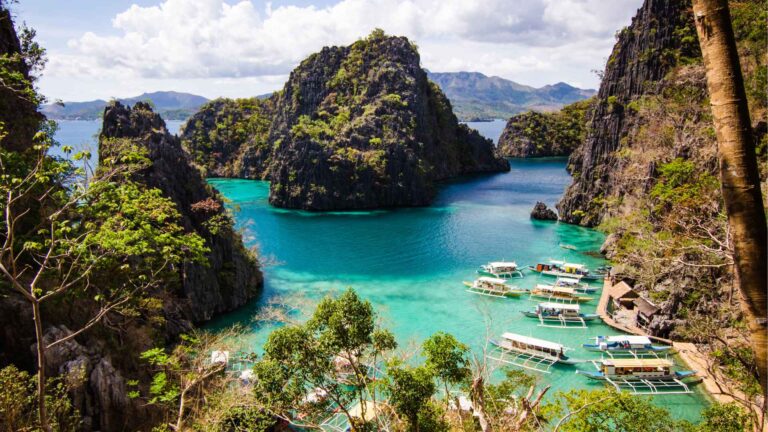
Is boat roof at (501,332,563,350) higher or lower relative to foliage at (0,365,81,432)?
lower

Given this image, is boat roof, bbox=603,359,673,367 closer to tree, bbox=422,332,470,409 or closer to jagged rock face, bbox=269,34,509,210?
tree, bbox=422,332,470,409

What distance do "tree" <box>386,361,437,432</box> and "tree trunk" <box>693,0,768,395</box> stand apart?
954 cm

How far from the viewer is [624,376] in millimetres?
22016

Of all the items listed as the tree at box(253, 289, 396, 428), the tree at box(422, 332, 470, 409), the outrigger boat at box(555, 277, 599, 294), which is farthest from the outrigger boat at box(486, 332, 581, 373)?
the tree at box(253, 289, 396, 428)

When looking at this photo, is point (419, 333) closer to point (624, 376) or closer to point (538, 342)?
point (538, 342)

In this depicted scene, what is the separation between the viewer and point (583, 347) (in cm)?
2531

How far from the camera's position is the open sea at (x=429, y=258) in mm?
27281

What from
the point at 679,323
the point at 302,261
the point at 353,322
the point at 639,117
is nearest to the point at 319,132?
the point at 302,261

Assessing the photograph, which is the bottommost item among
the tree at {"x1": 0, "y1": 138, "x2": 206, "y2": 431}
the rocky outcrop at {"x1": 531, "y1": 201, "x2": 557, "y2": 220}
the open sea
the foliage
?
the open sea

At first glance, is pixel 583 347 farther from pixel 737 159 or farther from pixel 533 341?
pixel 737 159

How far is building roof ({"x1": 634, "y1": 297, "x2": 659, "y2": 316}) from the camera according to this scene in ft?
86.8

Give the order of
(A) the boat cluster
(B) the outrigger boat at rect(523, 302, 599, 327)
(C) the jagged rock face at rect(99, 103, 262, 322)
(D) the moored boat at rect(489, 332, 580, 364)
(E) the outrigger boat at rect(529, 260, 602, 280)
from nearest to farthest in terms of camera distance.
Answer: (A) the boat cluster → (D) the moored boat at rect(489, 332, 580, 364) → (C) the jagged rock face at rect(99, 103, 262, 322) → (B) the outrigger boat at rect(523, 302, 599, 327) → (E) the outrigger boat at rect(529, 260, 602, 280)

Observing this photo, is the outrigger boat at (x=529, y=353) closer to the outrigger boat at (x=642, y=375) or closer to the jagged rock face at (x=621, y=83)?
the outrigger boat at (x=642, y=375)

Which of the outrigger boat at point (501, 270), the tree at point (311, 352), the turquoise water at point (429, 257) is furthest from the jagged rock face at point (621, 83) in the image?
the tree at point (311, 352)
